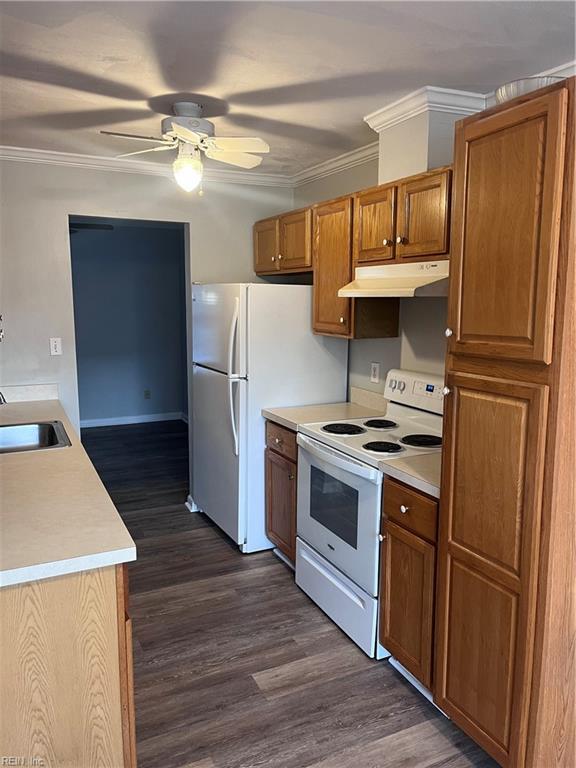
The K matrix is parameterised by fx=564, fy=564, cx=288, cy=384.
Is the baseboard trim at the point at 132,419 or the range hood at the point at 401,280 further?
the baseboard trim at the point at 132,419

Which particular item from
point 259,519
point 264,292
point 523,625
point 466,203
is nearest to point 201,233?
point 264,292

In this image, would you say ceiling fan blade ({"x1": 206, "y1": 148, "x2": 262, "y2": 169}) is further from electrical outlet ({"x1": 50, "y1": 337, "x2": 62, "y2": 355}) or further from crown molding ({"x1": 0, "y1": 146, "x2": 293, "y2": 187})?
electrical outlet ({"x1": 50, "y1": 337, "x2": 62, "y2": 355})

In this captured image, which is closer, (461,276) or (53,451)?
(461,276)

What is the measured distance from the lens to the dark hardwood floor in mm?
1982

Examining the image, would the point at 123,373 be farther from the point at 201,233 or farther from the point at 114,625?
the point at 114,625

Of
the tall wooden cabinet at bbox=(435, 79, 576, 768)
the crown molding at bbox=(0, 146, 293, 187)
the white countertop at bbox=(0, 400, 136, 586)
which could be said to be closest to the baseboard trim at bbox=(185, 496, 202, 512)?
the white countertop at bbox=(0, 400, 136, 586)

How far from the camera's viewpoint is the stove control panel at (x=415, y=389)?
2793 millimetres

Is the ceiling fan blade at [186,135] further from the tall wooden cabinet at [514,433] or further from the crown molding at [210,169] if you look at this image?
the crown molding at [210,169]

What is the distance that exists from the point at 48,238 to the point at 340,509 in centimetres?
251

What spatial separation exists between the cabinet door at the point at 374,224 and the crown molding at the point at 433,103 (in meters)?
0.36

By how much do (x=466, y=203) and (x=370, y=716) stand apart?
6.20 ft

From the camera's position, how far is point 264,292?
3.31m

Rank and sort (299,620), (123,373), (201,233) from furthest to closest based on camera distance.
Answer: (123,373) < (201,233) < (299,620)

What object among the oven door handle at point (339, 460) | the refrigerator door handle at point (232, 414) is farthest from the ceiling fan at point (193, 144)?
the oven door handle at point (339, 460)
